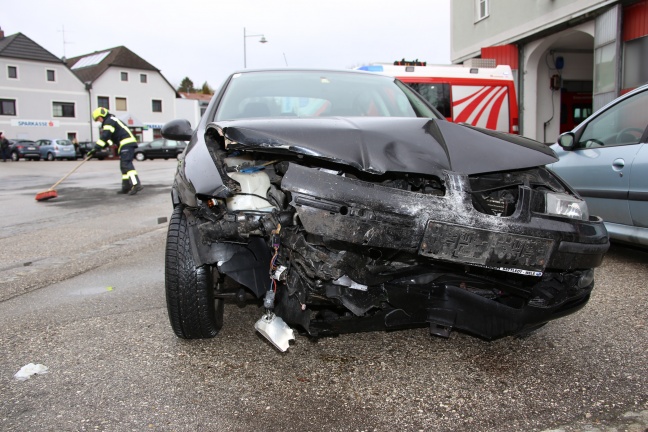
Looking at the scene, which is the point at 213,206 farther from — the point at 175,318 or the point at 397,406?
the point at 397,406

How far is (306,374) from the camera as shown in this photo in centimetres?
252

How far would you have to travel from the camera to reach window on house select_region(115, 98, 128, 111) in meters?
49.8

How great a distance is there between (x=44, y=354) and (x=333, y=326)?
1614mm

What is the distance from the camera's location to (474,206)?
6.70 ft

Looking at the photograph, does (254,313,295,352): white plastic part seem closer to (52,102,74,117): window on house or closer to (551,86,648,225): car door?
(551,86,648,225): car door

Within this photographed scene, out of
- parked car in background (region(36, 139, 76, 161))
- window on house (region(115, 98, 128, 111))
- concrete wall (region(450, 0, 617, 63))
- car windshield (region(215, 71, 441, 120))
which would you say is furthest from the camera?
window on house (region(115, 98, 128, 111))

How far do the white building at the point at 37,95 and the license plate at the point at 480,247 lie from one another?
49624 mm

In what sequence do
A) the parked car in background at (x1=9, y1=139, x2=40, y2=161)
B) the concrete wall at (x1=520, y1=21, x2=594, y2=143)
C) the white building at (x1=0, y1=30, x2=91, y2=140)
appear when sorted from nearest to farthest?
the concrete wall at (x1=520, y1=21, x2=594, y2=143), the parked car in background at (x1=9, y1=139, x2=40, y2=161), the white building at (x1=0, y1=30, x2=91, y2=140)

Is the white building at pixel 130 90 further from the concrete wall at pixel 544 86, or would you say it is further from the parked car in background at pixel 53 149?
the concrete wall at pixel 544 86

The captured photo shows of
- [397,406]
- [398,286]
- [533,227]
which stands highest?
[533,227]

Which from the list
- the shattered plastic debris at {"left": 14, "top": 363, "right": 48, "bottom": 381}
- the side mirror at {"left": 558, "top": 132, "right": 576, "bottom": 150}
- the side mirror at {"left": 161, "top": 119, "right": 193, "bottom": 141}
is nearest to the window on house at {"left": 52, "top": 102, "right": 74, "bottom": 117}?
the side mirror at {"left": 161, "top": 119, "right": 193, "bottom": 141}

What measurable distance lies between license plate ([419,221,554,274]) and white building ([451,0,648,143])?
11.5 meters

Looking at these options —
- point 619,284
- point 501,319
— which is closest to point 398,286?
point 501,319

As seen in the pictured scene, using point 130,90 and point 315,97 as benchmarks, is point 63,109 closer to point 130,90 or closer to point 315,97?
point 130,90
